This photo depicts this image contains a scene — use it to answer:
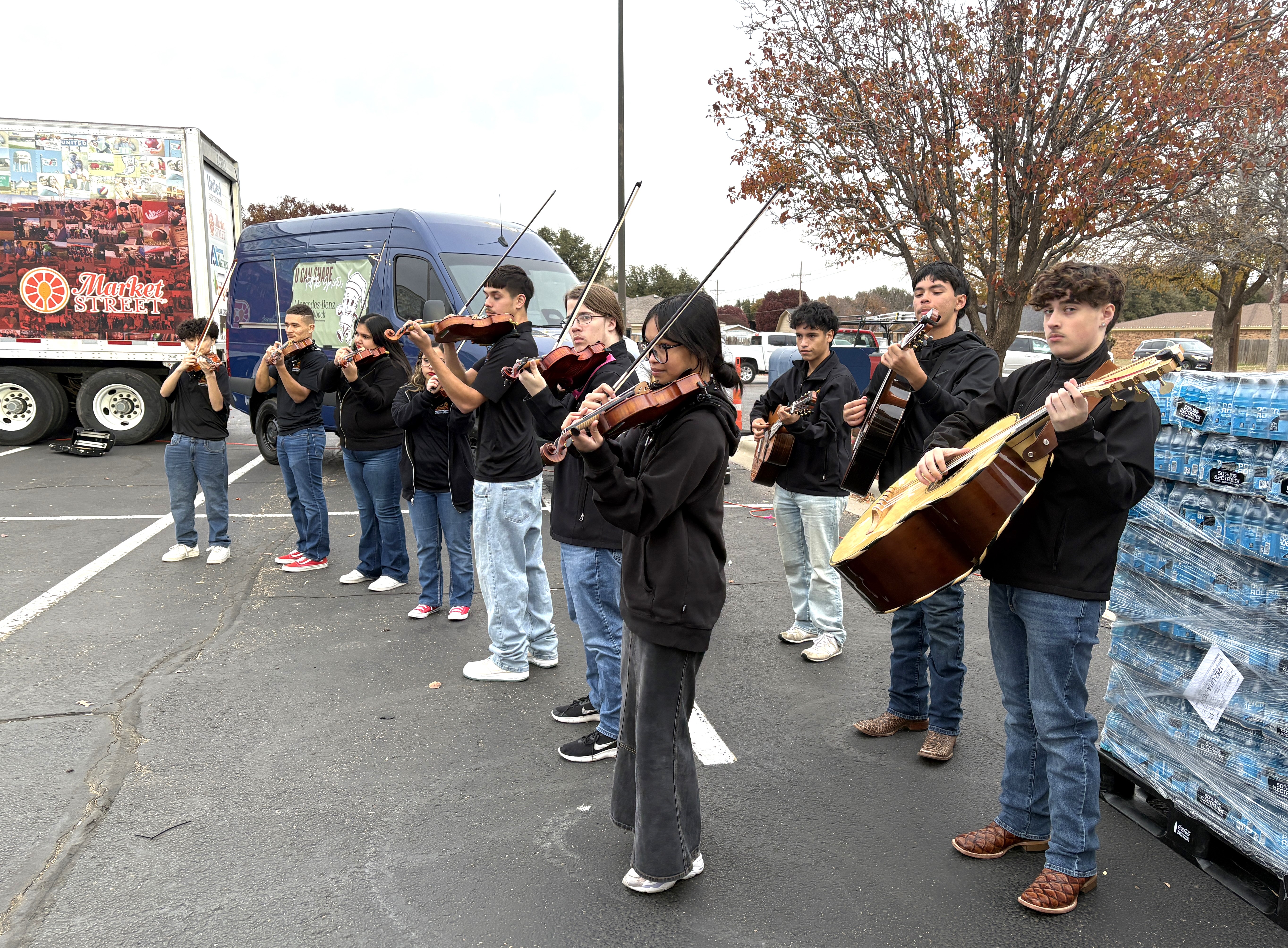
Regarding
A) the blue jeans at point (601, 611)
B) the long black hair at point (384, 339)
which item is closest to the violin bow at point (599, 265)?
the blue jeans at point (601, 611)

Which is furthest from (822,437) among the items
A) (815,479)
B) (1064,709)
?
(1064,709)

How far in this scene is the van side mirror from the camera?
7.77 metres

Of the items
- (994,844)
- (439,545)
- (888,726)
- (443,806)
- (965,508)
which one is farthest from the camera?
(439,545)

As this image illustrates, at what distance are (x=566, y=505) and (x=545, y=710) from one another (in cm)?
112

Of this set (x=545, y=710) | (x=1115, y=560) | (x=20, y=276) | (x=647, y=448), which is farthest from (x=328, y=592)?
(x=20, y=276)

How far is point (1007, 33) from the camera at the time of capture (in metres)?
8.20

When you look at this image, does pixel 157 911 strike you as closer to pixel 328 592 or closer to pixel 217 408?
pixel 328 592

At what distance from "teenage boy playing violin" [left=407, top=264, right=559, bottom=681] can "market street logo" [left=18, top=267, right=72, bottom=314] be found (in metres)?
10.1

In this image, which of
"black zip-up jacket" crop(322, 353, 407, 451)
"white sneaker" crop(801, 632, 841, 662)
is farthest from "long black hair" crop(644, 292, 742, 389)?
"black zip-up jacket" crop(322, 353, 407, 451)

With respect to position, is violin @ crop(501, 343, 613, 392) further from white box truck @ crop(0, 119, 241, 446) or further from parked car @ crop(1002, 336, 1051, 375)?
parked car @ crop(1002, 336, 1051, 375)

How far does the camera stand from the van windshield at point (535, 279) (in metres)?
9.33

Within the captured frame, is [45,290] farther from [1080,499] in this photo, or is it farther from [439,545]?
[1080,499]

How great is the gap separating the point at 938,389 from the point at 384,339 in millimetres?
3825

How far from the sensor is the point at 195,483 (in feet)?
22.1
